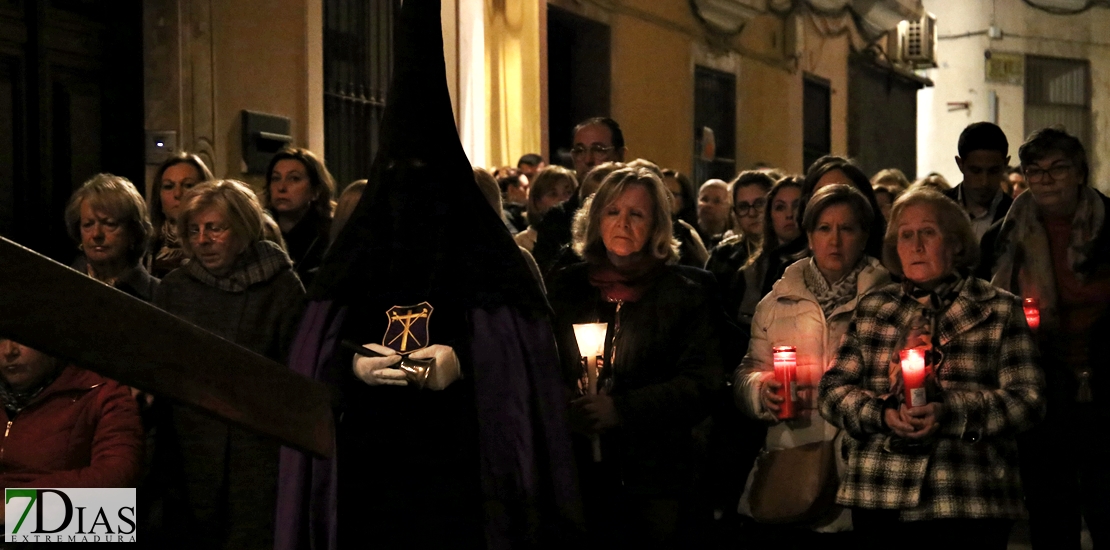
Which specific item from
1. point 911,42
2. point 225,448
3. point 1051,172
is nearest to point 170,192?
point 225,448

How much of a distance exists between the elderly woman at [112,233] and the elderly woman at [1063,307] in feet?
10.2

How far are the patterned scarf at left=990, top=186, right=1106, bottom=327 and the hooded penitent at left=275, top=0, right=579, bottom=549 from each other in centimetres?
219

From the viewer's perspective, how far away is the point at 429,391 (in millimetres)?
3562

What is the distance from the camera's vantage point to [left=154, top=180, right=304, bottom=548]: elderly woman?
416 centimetres

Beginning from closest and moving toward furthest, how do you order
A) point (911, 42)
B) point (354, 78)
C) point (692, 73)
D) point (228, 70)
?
point (228, 70) < point (354, 78) < point (692, 73) < point (911, 42)

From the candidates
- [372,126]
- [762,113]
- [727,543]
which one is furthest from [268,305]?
[762,113]

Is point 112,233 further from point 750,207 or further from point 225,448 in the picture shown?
point 750,207

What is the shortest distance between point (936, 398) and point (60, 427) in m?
2.45

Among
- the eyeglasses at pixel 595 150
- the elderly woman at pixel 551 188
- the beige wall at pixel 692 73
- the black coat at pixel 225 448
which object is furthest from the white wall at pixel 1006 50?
the black coat at pixel 225 448

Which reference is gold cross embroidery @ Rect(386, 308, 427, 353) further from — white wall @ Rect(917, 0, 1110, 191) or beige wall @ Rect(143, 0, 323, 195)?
white wall @ Rect(917, 0, 1110, 191)

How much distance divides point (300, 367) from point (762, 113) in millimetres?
13853

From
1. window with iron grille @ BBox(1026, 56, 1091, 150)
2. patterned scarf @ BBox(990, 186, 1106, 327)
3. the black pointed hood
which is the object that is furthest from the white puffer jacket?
window with iron grille @ BBox(1026, 56, 1091, 150)

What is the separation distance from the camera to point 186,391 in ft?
3.33

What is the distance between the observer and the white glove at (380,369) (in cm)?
341
